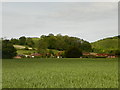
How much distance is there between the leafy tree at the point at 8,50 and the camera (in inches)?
1047

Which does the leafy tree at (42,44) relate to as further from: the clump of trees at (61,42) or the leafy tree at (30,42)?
the leafy tree at (30,42)

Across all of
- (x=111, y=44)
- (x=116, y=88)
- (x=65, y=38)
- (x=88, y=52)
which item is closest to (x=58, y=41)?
(x=65, y=38)

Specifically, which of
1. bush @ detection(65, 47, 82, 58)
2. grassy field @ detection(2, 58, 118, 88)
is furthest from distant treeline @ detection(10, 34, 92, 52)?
grassy field @ detection(2, 58, 118, 88)

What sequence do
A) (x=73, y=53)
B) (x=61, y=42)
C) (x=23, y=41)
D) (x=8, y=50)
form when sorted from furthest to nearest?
(x=23, y=41) < (x=73, y=53) < (x=61, y=42) < (x=8, y=50)

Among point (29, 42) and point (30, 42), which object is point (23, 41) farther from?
point (30, 42)

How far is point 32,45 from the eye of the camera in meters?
32.5

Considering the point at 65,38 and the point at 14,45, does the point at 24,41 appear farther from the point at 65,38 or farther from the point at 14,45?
the point at 65,38

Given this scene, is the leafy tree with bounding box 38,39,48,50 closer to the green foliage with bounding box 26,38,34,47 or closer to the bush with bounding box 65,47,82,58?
the green foliage with bounding box 26,38,34,47

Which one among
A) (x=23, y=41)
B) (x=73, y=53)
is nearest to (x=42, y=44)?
(x=23, y=41)

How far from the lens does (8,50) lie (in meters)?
27.2

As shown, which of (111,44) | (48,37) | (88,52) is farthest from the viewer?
(111,44)

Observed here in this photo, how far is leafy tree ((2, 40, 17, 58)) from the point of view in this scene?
2660 centimetres

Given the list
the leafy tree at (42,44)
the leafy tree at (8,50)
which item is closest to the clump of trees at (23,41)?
the leafy tree at (8,50)

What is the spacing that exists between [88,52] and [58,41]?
5.20m
